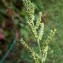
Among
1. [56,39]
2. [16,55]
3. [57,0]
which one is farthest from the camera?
[57,0]

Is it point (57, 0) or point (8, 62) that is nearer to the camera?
point (8, 62)

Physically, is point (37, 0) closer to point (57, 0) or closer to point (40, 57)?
point (57, 0)

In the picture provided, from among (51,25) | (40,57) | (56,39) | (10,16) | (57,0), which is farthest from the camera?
(57,0)

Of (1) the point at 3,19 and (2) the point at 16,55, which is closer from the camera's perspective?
(1) the point at 3,19

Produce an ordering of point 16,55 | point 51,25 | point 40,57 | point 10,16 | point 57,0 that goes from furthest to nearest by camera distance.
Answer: point 57,0 → point 51,25 → point 16,55 → point 10,16 → point 40,57

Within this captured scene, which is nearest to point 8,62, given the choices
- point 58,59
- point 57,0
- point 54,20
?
point 58,59

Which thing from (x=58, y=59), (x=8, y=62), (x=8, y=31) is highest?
(x=8, y=31)

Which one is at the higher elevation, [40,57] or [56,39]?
[40,57]

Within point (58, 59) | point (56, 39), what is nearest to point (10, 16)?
point (58, 59)

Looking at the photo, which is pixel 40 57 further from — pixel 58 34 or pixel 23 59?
pixel 58 34
